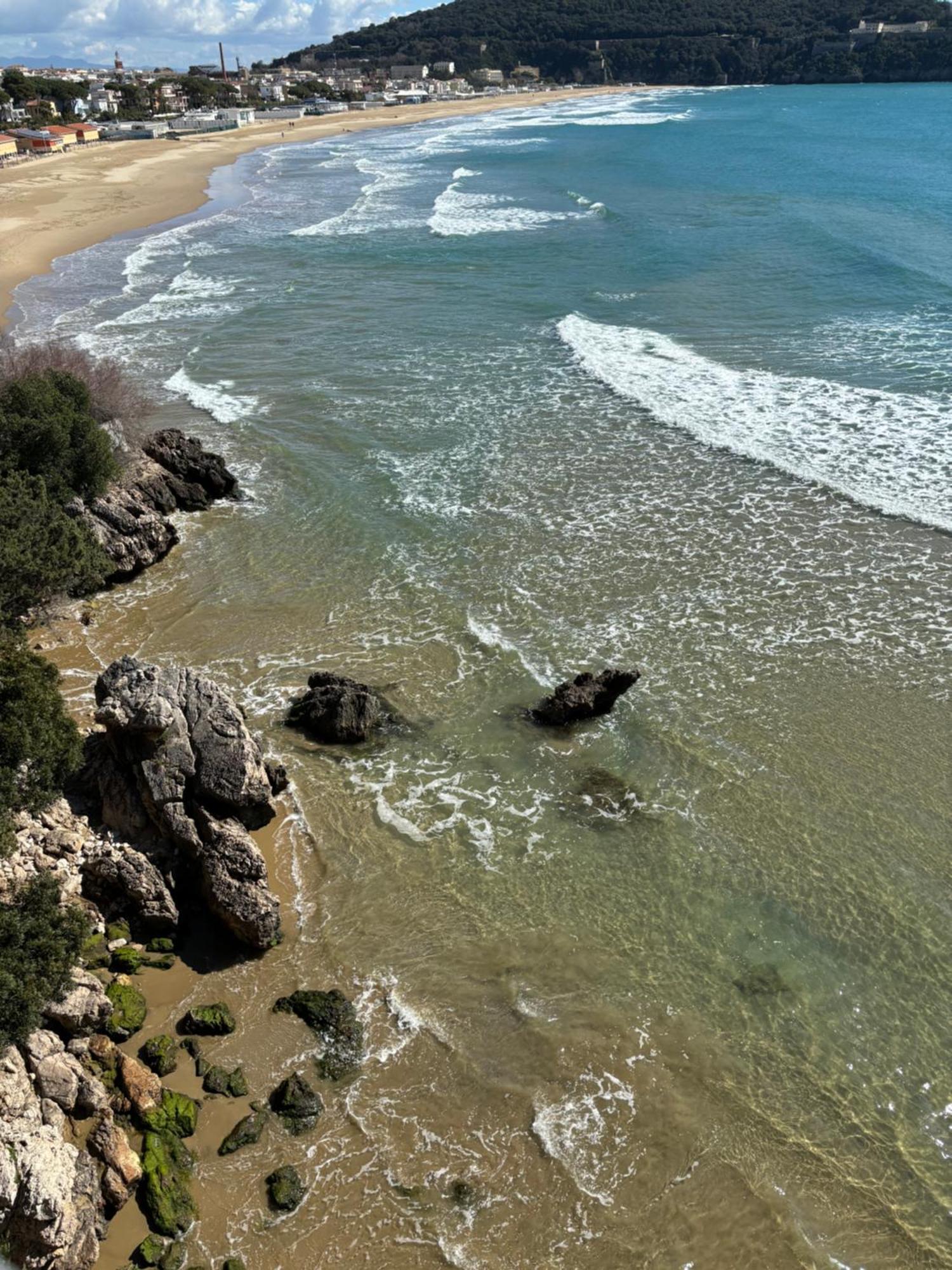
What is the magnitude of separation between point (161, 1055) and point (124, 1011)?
2.11 feet

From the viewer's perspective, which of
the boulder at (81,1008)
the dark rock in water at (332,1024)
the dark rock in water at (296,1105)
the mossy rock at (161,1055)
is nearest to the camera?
the dark rock in water at (296,1105)

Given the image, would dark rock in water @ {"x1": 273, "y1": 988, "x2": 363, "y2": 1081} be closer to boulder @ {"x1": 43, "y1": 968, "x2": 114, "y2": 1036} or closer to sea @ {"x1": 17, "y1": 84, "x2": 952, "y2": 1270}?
sea @ {"x1": 17, "y1": 84, "x2": 952, "y2": 1270}

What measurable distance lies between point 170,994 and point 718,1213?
5.30 m

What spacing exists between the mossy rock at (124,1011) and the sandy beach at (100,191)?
3054 centimetres

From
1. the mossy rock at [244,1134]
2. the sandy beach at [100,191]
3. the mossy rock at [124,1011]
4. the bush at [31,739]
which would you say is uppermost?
the sandy beach at [100,191]

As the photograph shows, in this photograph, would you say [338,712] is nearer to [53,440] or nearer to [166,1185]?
[166,1185]

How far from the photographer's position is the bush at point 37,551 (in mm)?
13914

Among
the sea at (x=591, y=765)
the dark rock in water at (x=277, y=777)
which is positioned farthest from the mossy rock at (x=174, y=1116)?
the dark rock in water at (x=277, y=777)

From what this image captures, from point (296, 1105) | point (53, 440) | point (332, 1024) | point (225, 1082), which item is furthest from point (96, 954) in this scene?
point (53, 440)

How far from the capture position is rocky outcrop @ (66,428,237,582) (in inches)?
666

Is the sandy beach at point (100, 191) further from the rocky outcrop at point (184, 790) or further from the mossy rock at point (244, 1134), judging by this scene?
the mossy rock at point (244, 1134)

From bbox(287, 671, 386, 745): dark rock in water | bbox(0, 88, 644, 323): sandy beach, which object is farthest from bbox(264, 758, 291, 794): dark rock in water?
bbox(0, 88, 644, 323): sandy beach

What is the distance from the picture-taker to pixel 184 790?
33.7 feet

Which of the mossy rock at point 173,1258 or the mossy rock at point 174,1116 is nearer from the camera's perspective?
the mossy rock at point 173,1258
